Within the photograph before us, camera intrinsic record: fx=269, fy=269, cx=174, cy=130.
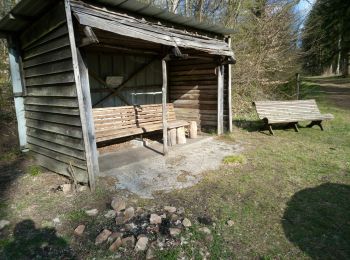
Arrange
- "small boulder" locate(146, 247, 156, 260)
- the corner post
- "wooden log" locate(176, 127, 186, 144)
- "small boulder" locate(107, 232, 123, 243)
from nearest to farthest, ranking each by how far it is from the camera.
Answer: "small boulder" locate(146, 247, 156, 260)
"small boulder" locate(107, 232, 123, 243)
"wooden log" locate(176, 127, 186, 144)
the corner post

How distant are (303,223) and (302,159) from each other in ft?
8.22

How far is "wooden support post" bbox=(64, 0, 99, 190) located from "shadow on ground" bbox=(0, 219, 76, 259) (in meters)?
1.07

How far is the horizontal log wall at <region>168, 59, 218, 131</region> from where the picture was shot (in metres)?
7.40

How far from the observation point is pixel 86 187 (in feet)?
13.8

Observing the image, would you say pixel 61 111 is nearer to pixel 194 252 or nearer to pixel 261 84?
pixel 194 252

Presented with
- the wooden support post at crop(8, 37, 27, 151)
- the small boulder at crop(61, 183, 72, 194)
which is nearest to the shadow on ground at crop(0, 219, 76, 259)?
the small boulder at crop(61, 183, 72, 194)

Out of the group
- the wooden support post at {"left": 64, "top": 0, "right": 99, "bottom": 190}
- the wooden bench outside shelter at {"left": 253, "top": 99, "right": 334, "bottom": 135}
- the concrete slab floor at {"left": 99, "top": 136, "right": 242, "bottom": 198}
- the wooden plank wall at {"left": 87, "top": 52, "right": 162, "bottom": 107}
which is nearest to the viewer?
the wooden support post at {"left": 64, "top": 0, "right": 99, "bottom": 190}

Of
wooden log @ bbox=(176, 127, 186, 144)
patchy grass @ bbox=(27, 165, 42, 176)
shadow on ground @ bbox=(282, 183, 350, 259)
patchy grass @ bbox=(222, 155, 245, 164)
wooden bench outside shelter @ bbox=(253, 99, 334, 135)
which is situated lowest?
shadow on ground @ bbox=(282, 183, 350, 259)

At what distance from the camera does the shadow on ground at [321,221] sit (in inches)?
107

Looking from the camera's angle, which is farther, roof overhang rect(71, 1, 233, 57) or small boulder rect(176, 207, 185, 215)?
roof overhang rect(71, 1, 233, 57)

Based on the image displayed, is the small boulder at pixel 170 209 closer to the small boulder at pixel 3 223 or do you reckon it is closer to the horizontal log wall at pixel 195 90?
the small boulder at pixel 3 223

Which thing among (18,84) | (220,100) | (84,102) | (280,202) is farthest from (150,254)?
(220,100)

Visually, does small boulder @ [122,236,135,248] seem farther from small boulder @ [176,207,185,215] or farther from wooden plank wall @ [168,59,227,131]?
wooden plank wall @ [168,59,227,131]

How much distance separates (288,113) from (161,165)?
4.52m
